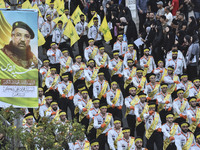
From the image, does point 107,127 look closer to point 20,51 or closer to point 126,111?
point 126,111

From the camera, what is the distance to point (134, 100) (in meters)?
20.2

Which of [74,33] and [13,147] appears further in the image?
[74,33]

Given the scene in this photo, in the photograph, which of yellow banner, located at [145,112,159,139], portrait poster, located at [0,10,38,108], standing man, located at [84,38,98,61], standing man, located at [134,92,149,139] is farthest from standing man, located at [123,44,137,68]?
portrait poster, located at [0,10,38,108]

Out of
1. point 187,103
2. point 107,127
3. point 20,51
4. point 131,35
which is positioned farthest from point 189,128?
point 20,51

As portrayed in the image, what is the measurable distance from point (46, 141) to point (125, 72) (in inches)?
402

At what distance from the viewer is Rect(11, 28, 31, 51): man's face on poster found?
12.7m

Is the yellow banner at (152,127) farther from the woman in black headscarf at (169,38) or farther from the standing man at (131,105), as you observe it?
the woman in black headscarf at (169,38)

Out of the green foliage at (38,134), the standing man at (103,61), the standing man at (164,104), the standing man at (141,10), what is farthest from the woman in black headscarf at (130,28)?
the green foliage at (38,134)

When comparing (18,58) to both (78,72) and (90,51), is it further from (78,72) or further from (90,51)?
(90,51)

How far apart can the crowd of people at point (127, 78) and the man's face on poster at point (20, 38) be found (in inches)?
212

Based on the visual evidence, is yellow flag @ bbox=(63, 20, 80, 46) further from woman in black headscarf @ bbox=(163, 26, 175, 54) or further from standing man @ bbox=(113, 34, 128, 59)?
woman in black headscarf @ bbox=(163, 26, 175, 54)

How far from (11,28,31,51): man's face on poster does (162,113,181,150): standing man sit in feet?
24.1

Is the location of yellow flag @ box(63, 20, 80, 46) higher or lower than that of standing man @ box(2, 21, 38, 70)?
lower

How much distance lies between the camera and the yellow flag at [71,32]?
2416cm
